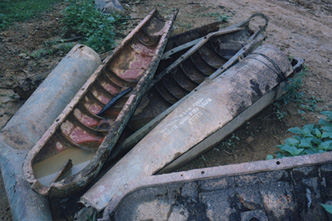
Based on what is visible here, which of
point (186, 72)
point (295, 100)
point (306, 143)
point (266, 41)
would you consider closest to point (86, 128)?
point (186, 72)

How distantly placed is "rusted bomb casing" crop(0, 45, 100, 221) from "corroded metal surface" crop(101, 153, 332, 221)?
1144 mm

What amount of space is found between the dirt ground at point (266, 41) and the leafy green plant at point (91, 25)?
1.47 ft

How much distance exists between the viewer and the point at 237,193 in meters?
2.25

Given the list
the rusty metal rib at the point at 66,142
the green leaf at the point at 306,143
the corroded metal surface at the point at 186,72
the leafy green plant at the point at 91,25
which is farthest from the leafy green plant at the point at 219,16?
the rusty metal rib at the point at 66,142

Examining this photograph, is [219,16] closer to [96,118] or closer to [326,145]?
[96,118]

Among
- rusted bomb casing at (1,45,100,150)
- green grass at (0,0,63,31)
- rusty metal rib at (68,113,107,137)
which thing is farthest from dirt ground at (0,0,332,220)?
rusty metal rib at (68,113,107,137)

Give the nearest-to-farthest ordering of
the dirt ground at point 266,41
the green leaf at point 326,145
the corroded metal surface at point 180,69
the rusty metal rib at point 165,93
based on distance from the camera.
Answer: the green leaf at point 326,145
the corroded metal surface at point 180,69
the dirt ground at point 266,41
the rusty metal rib at point 165,93

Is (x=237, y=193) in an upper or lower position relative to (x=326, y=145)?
upper

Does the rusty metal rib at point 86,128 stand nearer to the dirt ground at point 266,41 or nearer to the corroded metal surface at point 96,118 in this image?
the corroded metal surface at point 96,118

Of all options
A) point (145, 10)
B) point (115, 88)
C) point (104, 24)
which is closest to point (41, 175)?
point (115, 88)

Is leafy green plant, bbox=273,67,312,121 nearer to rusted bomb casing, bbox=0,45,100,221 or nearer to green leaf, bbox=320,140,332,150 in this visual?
green leaf, bbox=320,140,332,150

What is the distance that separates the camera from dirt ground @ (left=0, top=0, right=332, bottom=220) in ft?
12.1

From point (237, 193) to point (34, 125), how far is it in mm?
2743

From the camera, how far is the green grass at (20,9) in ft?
24.9
